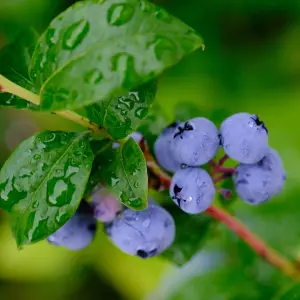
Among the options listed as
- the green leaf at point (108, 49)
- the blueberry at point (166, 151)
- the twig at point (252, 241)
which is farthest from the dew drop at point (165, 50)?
the twig at point (252, 241)

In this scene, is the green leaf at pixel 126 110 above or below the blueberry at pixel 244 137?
above

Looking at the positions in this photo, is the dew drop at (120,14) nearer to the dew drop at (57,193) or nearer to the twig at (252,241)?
the dew drop at (57,193)

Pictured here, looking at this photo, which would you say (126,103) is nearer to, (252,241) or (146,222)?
(146,222)

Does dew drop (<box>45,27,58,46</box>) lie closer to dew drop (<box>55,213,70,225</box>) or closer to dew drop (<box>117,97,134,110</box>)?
dew drop (<box>117,97,134,110</box>)

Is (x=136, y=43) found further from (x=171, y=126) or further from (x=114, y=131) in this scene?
(x=171, y=126)

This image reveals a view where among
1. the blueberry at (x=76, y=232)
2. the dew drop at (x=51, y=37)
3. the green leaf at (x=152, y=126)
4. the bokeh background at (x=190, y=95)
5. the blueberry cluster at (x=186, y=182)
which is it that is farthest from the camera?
the bokeh background at (x=190, y=95)

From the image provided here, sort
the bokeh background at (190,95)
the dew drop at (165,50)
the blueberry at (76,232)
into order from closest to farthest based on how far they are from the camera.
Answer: the dew drop at (165,50) < the blueberry at (76,232) < the bokeh background at (190,95)

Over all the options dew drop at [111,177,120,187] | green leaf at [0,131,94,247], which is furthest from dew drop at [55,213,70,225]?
dew drop at [111,177,120,187]
